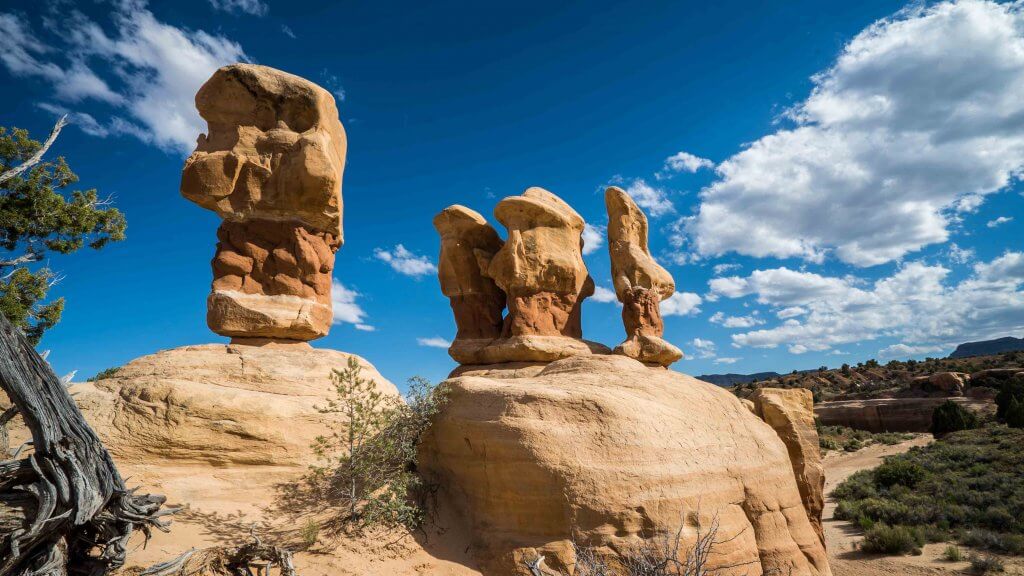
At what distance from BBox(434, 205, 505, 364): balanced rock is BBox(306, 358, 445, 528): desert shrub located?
833cm

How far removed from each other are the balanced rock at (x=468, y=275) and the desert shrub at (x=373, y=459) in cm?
833

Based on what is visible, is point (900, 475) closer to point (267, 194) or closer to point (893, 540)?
point (893, 540)

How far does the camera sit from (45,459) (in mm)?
4742

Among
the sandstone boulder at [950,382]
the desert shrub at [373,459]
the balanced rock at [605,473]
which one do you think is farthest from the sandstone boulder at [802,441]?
the sandstone boulder at [950,382]

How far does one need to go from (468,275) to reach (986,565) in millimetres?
13919

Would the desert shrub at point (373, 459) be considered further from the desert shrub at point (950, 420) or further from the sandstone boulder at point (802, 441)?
the desert shrub at point (950, 420)

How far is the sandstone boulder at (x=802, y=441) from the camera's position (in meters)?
9.54

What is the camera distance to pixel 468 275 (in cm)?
1641

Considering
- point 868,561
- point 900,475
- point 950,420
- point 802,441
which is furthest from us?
point 950,420

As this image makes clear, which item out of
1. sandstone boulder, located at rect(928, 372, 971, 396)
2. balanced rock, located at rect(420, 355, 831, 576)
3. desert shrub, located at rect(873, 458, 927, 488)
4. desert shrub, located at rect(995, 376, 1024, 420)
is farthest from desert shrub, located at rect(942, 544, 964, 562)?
sandstone boulder, located at rect(928, 372, 971, 396)

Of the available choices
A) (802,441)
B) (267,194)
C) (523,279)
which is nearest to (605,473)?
(802,441)

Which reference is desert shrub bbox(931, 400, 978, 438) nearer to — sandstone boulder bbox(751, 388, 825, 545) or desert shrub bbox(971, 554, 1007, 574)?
desert shrub bbox(971, 554, 1007, 574)

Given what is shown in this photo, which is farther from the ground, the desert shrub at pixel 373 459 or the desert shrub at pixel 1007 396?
the desert shrub at pixel 1007 396

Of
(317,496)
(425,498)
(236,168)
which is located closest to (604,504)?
(425,498)
